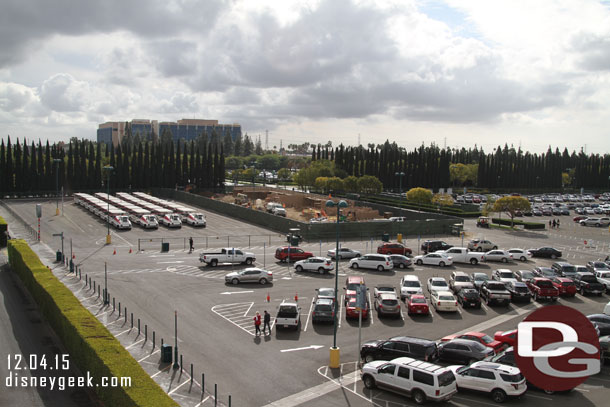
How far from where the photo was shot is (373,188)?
329 ft

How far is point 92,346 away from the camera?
749 inches

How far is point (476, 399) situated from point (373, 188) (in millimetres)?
82740

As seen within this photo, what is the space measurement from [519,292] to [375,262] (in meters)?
11.7

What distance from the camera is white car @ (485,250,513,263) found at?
4506 cm

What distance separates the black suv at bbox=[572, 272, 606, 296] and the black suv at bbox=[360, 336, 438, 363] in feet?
60.2

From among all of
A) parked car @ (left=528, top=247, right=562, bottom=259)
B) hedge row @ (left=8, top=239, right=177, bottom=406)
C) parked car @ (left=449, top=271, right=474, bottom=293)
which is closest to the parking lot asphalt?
parked car @ (left=528, top=247, right=562, bottom=259)

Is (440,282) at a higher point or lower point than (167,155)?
lower

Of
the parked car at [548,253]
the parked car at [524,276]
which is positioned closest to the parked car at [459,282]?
the parked car at [524,276]

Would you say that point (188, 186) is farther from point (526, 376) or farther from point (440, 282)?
point (526, 376)

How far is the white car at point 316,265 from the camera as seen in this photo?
128ft

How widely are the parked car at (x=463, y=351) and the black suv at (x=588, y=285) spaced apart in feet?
54.7

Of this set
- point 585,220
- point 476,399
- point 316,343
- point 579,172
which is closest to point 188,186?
point 585,220

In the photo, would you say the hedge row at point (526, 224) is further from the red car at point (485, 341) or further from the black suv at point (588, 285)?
the red car at point (485, 341)

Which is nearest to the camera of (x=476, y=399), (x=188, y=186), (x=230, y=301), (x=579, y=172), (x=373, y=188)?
(x=476, y=399)
